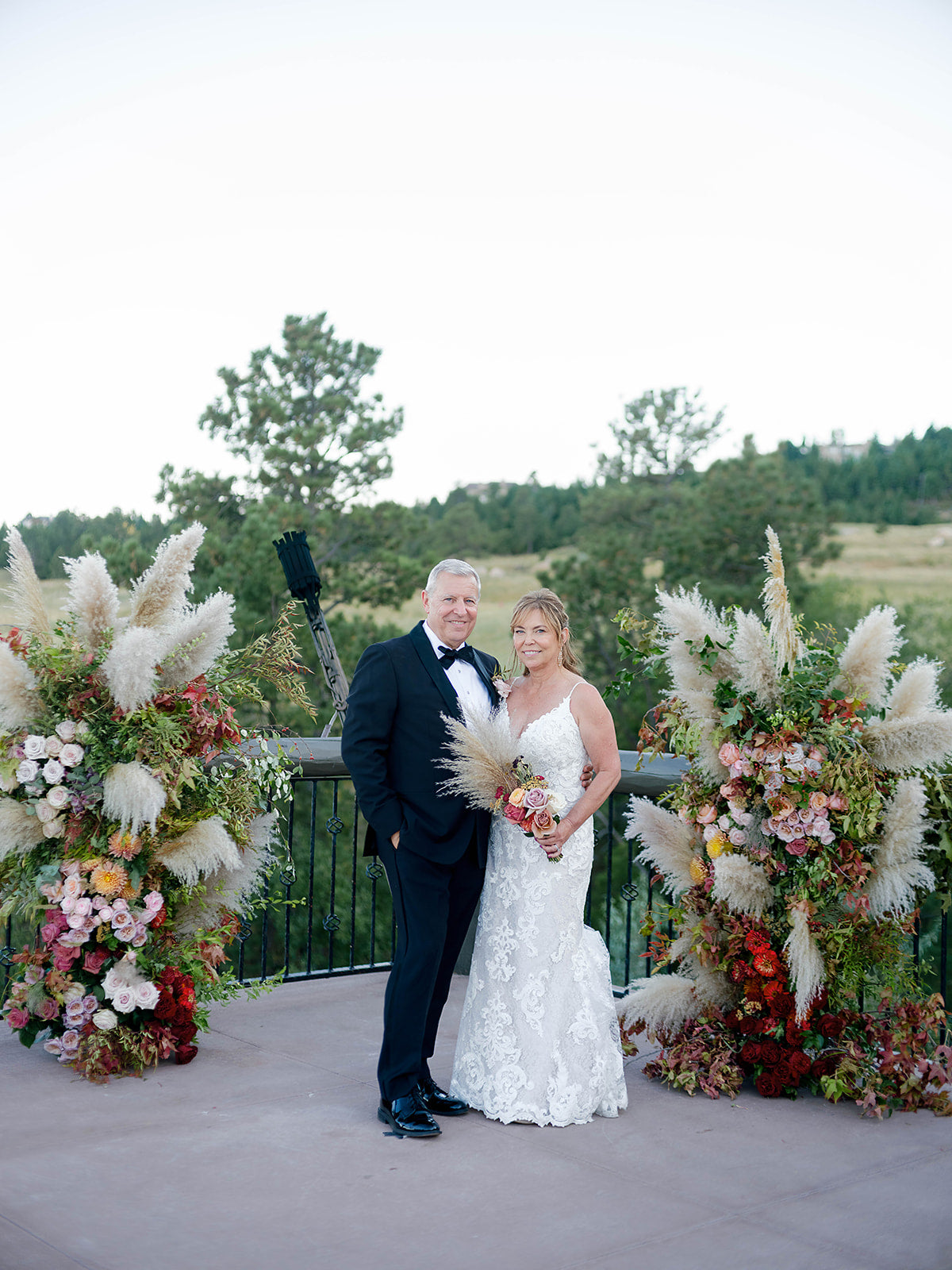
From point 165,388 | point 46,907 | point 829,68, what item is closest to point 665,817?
point 46,907

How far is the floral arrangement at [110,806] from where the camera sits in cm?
384

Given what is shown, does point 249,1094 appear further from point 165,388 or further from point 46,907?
point 165,388

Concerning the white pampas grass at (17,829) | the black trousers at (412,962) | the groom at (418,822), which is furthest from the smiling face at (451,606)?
the white pampas grass at (17,829)

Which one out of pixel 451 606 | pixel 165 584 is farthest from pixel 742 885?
pixel 165 584

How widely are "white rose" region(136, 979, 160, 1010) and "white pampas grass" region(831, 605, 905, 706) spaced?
8.61 ft

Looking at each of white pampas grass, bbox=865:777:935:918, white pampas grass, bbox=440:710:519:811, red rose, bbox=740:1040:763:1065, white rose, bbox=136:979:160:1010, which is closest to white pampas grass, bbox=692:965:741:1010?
red rose, bbox=740:1040:763:1065

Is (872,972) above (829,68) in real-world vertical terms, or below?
below

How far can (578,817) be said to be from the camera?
11.4 ft

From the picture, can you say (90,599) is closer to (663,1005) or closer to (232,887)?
(232,887)

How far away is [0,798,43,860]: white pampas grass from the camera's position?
12.7 ft

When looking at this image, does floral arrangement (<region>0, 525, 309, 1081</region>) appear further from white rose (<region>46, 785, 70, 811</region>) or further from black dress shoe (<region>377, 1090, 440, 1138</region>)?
black dress shoe (<region>377, 1090, 440, 1138</region>)

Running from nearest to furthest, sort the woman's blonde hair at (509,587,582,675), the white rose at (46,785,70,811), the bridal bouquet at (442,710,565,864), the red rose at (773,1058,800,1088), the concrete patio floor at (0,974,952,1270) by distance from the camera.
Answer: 1. the concrete patio floor at (0,974,952,1270)
2. the bridal bouquet at (442,710,565,864)
3. the woman's blonde hair at (509,587,582,675)
4. the red rose at (773,1058,800,1088)
5. the white rose at (46,785,70,811)

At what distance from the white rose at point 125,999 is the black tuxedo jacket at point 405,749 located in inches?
44.5

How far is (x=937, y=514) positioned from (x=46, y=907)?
3112 cm
